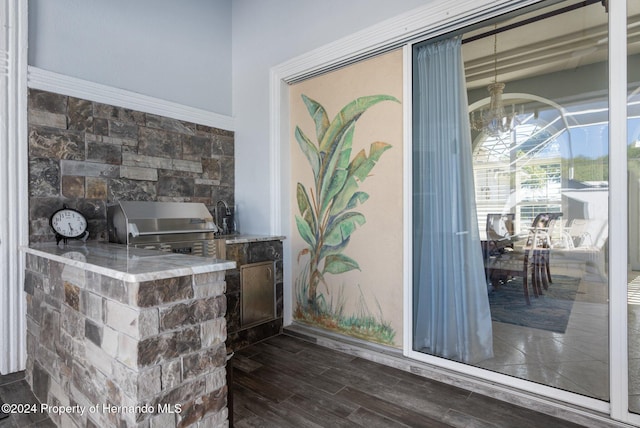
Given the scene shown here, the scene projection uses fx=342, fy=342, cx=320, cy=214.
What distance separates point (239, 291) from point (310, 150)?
54.0 inches

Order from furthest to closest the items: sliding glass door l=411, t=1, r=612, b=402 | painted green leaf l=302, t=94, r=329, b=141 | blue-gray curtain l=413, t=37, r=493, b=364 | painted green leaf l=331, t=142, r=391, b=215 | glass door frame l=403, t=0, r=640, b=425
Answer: painted green leaf l=302, t=94, r=329, b=141, painted green leaf l=331, t=142, r=391, b=215, blue-gray curtain l=413, t=37, r=493, b=364, sliding glass door l=411, t=1, r=612, b=402, glass door frame l=403, t=0, r=640, b=425

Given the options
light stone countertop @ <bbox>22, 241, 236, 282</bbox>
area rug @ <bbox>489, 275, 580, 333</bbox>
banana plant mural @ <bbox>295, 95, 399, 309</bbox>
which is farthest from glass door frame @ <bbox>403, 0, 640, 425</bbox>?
light stone countertop @ <bbox>22, 241, 236, 282</bbox>

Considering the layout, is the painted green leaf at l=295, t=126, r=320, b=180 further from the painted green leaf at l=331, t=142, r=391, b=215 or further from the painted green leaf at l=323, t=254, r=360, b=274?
the painted green leaf at l=323, t=254, r=360, b=274

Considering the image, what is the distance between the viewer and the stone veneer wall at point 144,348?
3.90ft

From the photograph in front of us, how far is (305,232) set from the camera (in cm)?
314

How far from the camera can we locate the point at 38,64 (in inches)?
95.7

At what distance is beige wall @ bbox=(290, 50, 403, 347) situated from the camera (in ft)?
8.30

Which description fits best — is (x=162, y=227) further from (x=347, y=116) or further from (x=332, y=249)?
(x=347, y=116)

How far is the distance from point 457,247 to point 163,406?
1.85 meters

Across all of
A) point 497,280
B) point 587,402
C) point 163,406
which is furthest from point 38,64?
point 587,402

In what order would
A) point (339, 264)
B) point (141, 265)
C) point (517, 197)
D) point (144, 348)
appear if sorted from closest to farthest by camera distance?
point (144, 348)
point (141, 265)
point (517, 197)
point (339, 264)

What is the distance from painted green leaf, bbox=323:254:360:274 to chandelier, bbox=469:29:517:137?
4.45 feet

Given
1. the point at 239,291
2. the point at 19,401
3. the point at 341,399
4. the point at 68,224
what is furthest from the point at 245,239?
the point at 19,401

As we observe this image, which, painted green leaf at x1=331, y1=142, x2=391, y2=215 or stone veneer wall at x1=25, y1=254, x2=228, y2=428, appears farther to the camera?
painted green leaf at x1=331, y1=142, x2=391, y2=215
